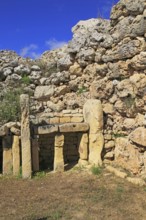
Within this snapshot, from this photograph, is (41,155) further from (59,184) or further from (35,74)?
(35,74)

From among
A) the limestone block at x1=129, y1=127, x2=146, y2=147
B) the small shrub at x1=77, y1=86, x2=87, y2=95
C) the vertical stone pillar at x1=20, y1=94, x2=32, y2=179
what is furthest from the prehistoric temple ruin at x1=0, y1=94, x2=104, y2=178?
the limestone block at x1=129, y1=127, x2=146, y2=147

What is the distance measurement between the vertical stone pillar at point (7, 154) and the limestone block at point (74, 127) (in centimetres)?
168

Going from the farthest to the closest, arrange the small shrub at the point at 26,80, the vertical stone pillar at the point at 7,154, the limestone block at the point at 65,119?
the small shrub at the point at 26,80 < the limestone block at the point at 65,119 < the vertical stone pillar at the point at 7,154

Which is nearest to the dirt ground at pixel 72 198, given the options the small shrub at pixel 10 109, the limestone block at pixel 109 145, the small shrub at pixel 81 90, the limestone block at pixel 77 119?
the limestone block at pixel 109 145

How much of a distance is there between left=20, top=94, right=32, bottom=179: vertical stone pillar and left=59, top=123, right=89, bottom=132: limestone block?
3.53ft

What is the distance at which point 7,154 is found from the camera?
29.6ft

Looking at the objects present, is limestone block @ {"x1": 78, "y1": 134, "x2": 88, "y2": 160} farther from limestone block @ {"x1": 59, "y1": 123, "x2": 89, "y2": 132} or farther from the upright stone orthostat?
limestone block @ {"x1": 59, "y1": 123, "x2": 89, "y2": 132}

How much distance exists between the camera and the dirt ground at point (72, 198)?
618 cm

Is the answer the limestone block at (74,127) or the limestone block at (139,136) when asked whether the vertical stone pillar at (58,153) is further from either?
the limestone block at (139,136)

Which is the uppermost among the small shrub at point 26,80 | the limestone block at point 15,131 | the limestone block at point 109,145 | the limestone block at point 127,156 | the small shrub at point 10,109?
the small shrub at point 26,80

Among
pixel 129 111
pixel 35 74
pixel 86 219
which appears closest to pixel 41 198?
pixel 86 219

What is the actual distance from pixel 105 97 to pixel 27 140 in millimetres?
3106

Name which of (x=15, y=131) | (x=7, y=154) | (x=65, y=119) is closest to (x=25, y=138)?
(x=15, y=131)

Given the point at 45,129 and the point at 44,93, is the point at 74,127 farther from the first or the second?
the point at 44,93
